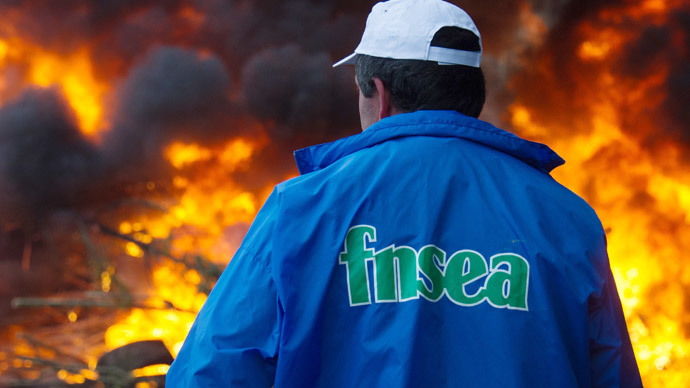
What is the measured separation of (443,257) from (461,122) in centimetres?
35

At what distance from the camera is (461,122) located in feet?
4.99

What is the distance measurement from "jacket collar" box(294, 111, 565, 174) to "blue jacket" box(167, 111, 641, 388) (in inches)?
2.0

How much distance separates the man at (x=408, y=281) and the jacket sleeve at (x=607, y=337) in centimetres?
3

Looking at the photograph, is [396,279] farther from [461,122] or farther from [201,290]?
[201,290]

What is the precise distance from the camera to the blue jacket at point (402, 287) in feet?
4.34

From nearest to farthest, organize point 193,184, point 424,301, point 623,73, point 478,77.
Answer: point 424,301, point 478,77, point 623,73, point 193,184

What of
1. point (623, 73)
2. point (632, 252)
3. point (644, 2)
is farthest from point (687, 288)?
point (644, 2)

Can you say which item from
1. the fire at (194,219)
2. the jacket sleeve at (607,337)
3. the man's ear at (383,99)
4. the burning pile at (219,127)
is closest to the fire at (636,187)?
the burning pile at (219,127)

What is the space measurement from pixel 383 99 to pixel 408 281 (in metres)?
0.50

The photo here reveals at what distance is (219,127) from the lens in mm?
7719

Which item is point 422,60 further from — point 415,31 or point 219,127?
point 219,127

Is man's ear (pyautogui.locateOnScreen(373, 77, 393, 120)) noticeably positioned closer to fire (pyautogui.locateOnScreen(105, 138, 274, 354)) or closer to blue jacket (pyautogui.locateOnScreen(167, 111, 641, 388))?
blue jacket (pyautogui.locateOnScreen(167, 111, 641, 388))

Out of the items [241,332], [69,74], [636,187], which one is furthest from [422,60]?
[69,74]

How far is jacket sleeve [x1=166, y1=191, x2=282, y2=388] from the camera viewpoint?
1.32m
